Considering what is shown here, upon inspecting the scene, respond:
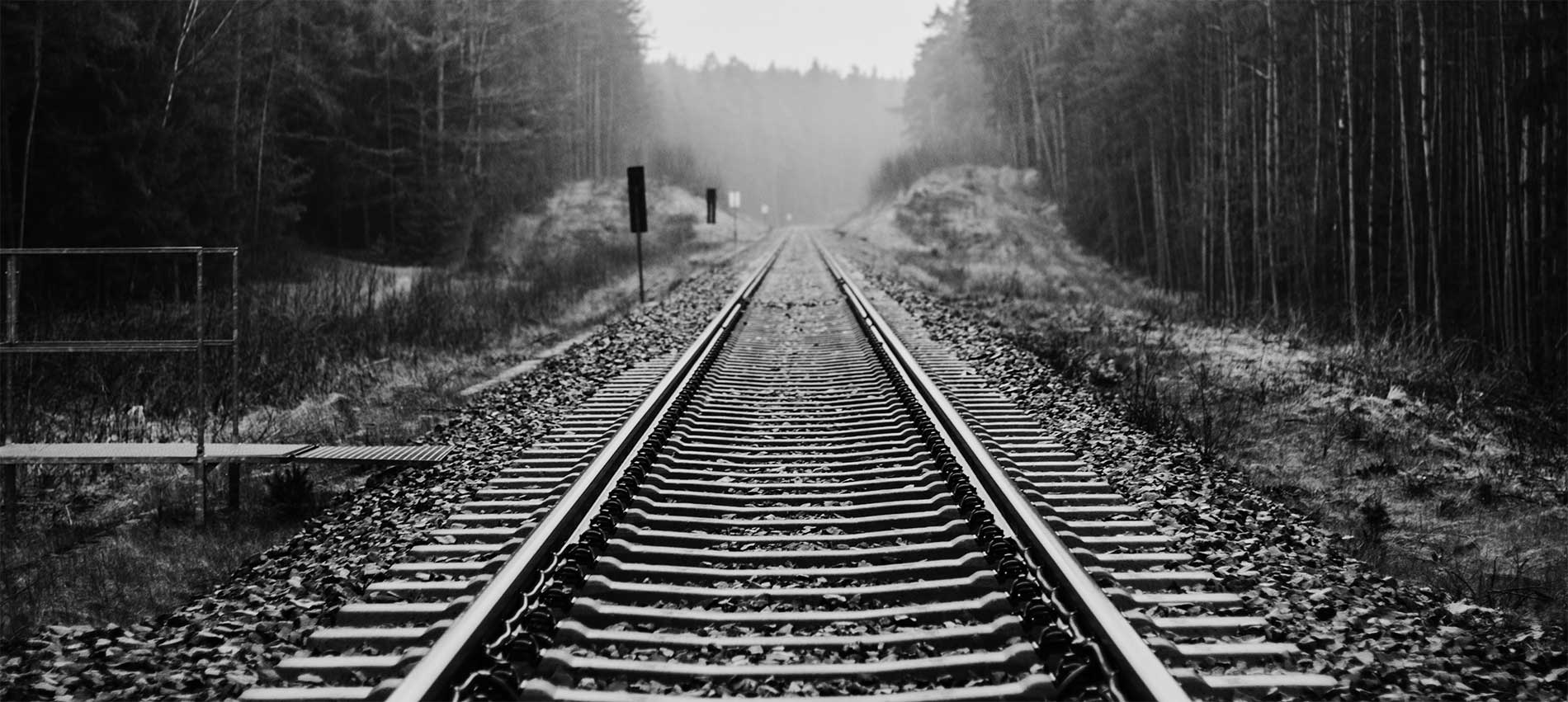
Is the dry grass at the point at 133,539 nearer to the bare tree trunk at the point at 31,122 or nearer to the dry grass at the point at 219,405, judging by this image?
the dry grass at the point at 219,405

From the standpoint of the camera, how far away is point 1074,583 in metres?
3.28

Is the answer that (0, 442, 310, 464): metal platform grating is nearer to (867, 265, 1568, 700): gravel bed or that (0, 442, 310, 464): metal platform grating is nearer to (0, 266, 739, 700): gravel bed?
(0, 266, 739, 700): gravel bed

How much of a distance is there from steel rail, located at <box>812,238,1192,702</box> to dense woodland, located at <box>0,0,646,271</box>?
15460 millimetres

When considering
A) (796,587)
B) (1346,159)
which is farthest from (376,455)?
(1346,159)

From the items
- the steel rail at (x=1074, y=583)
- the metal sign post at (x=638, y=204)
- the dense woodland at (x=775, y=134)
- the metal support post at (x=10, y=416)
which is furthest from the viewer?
the dense woodland at (x=775, y=134)

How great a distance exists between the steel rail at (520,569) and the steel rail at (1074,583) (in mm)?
1826

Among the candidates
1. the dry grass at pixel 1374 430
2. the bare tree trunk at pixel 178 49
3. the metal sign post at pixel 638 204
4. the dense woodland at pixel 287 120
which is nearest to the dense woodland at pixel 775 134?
the dense woodland at pixel 287 120

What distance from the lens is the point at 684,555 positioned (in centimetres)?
403

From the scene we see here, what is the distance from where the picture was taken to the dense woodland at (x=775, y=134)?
4181 inches

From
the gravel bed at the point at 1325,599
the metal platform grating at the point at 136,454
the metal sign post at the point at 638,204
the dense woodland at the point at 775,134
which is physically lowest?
the gravel bed at the point at 1325,599

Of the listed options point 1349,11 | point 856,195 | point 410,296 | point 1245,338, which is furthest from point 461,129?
point 856,195

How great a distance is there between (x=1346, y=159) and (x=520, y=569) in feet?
72.3

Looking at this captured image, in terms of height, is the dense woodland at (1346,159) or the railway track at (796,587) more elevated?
the dense woodland at (1346,159)

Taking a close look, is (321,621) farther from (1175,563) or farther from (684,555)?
(1175,563)
